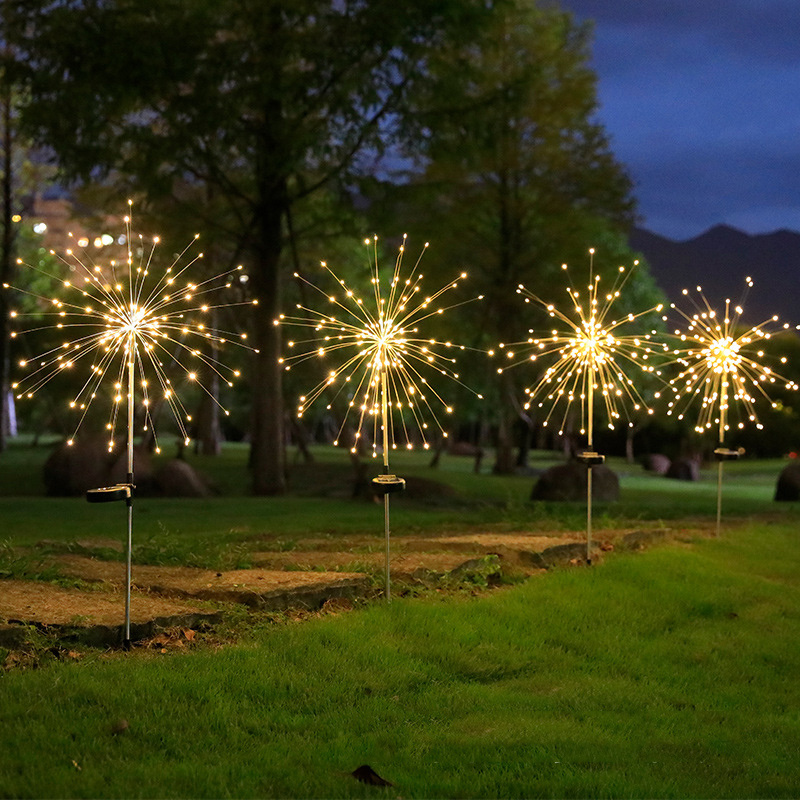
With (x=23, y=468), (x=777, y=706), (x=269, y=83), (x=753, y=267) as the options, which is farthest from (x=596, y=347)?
(x=753, y=267)

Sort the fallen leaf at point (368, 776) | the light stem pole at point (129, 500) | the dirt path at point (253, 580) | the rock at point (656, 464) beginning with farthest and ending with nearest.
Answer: the rock at point (656, 464)
the dirt path at point (253, 580)
the light stem pole at point (129, 500)
the fallen leaf at point (368, 776)

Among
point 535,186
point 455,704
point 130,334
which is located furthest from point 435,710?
point 535,186

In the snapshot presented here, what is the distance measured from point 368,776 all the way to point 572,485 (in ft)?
56.5

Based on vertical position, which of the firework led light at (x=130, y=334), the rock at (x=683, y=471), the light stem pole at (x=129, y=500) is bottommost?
the rock at (x=683, y=471)

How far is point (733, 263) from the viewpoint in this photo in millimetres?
69562

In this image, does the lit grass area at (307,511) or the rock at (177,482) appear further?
the rock at (177,482)

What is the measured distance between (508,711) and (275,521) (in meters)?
9.08

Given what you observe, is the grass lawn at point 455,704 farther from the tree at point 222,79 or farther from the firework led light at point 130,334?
the tree at point 222,79

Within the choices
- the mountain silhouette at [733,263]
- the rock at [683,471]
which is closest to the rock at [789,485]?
the rock at [683,471]

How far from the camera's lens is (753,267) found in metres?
67.6

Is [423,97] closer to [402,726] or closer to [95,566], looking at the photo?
[95,566]

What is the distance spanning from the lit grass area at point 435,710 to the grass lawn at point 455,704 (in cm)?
2

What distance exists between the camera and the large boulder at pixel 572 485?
866 inches

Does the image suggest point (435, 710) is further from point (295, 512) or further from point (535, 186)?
point (535, 186)
